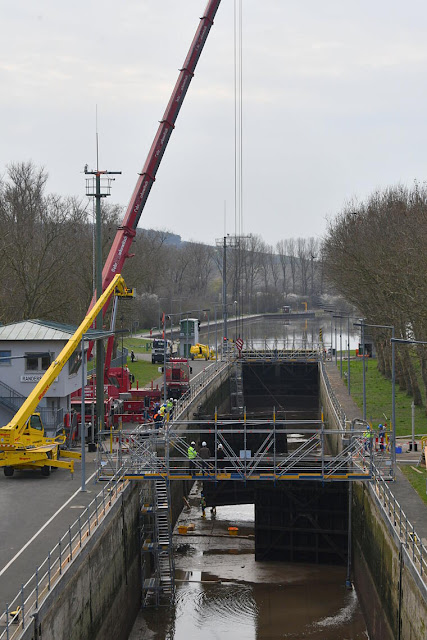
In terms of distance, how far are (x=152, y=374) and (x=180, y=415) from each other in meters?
32.2

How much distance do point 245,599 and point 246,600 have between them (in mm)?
100

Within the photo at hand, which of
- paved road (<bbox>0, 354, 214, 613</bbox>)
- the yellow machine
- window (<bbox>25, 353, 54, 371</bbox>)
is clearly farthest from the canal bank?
the yellow machine

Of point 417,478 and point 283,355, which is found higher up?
point 283,355

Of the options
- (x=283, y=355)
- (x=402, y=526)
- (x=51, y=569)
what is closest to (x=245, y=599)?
(x=402, y=526)

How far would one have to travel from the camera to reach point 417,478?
37.5 metres

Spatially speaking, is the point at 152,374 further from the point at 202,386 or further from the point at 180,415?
the point at 180,415

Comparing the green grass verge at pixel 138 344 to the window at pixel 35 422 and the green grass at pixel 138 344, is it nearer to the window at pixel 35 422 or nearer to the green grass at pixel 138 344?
the green grass at pixel 138 344

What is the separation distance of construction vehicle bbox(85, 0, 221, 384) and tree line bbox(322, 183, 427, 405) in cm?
1613

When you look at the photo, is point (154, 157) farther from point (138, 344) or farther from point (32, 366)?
point (138, 344)

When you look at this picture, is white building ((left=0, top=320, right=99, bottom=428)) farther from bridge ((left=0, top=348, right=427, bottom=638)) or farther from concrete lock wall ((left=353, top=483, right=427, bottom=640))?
concrete lock wall ((left=353, top=483, right=427, bottom=640))

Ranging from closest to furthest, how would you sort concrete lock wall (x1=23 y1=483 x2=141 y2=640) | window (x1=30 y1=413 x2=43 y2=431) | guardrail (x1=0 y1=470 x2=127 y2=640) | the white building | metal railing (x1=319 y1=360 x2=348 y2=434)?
guardrail (x1=0 y1=470 x2=127 y2=640) < concrete lock wall (x1=23 y1=483 x2=141 y2=640) < window (x1=30 y1=413 x2=43 y2=431) < the white building < metal railing (x1=319 y1=360 x2=348 y2=434)

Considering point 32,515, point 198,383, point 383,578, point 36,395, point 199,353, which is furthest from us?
point 199,353

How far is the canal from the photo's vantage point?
3303cm

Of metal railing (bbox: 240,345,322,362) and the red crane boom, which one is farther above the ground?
the red crane boom
